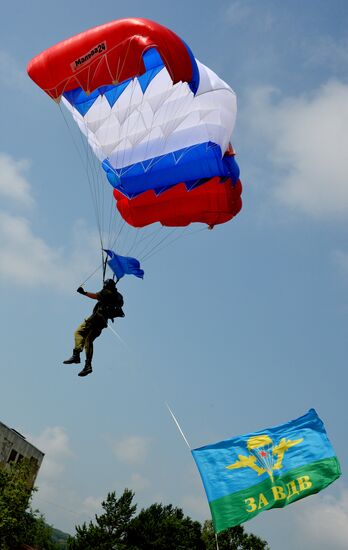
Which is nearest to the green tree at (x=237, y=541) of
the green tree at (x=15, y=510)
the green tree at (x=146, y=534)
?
the green tree at (x=146, y=534)

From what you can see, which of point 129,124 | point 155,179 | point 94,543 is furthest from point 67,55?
point 94,543

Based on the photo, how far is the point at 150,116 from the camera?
1408cm

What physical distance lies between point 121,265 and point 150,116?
4.01 metres

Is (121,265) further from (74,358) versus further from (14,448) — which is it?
(14,448)

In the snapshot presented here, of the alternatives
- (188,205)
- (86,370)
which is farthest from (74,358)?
(188,205)

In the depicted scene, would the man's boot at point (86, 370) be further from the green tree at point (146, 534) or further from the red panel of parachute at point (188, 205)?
the green tree at point (146, 534)

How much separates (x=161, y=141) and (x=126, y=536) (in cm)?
3857

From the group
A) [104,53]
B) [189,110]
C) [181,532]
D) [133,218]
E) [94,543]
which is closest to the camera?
[104,53]

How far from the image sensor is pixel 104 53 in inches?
478

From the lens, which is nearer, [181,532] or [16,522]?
[16,522]

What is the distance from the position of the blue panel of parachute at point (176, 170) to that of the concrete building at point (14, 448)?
3142 centimetres

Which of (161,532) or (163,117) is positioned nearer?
(163,117)

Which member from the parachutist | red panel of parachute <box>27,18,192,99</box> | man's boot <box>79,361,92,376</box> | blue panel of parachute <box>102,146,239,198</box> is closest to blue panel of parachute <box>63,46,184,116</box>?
red panel of parachute <box>27,18,192,99</box>

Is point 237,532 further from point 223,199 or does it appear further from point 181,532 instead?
point 223,199
